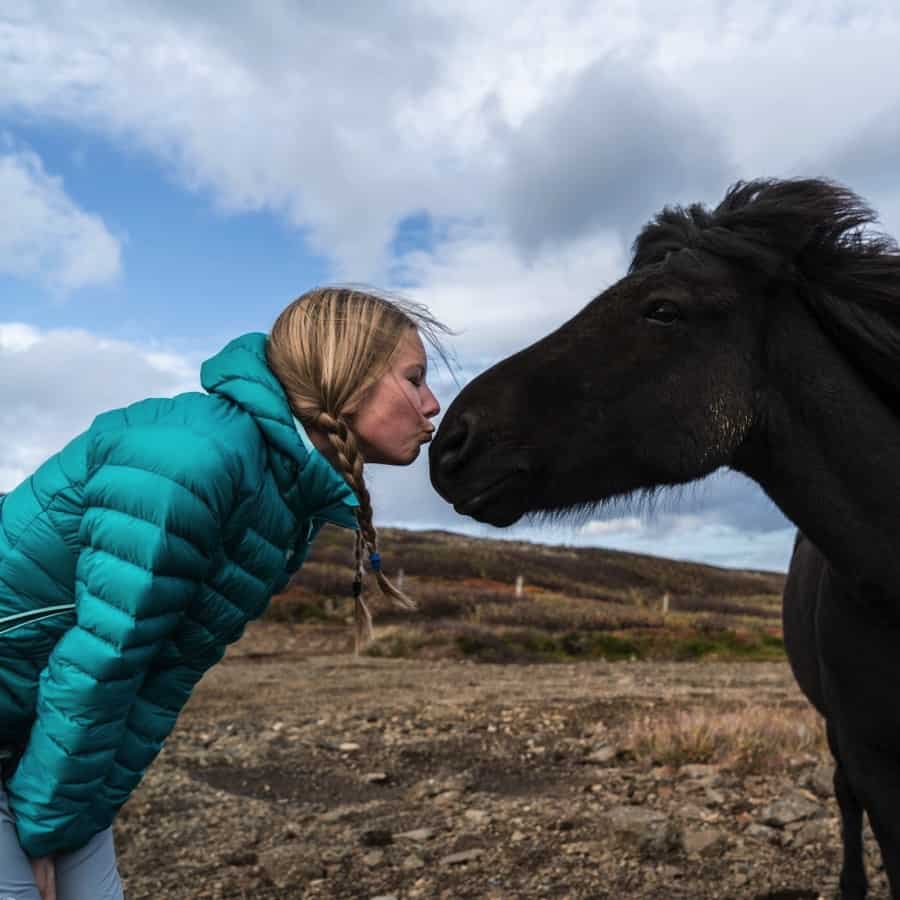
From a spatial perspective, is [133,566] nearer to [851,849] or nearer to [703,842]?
[703,842]

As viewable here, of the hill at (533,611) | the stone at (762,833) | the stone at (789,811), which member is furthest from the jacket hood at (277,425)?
A: the hill at (533,611)

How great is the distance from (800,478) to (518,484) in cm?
86

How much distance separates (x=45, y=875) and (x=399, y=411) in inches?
54.7

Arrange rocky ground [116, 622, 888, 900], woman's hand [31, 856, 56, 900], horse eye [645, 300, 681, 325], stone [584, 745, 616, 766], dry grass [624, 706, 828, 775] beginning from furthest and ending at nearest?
stone [584, 745, 616, 766]
dry grass [624, 706, 828, 775]
rocky ground [116, 622, 888, 900]
horse eye [645, 300, 681, 325]
woman's hand [31, 856, 56, 900]

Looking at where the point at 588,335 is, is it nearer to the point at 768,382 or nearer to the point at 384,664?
the point at 768,382

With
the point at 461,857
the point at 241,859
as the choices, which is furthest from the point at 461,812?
the point at 241,859

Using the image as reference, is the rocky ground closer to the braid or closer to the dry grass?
the dry grass

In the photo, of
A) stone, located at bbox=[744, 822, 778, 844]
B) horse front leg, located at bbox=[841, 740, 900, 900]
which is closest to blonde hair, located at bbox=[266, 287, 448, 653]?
horse front leg, located at bbox=[841, 740, 900, 900]

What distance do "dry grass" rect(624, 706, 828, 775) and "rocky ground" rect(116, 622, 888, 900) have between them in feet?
0.37

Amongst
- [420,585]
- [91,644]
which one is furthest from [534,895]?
[420,585]

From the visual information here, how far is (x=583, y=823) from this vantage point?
5.20m

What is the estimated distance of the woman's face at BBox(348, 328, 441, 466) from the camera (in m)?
2.29

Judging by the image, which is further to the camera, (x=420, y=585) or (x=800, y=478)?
(x=420, y=585)

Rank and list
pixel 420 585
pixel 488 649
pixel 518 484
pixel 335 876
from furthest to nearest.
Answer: pixel 420 585, pixel 488 649, pixel 335 876, pixel 518 484
